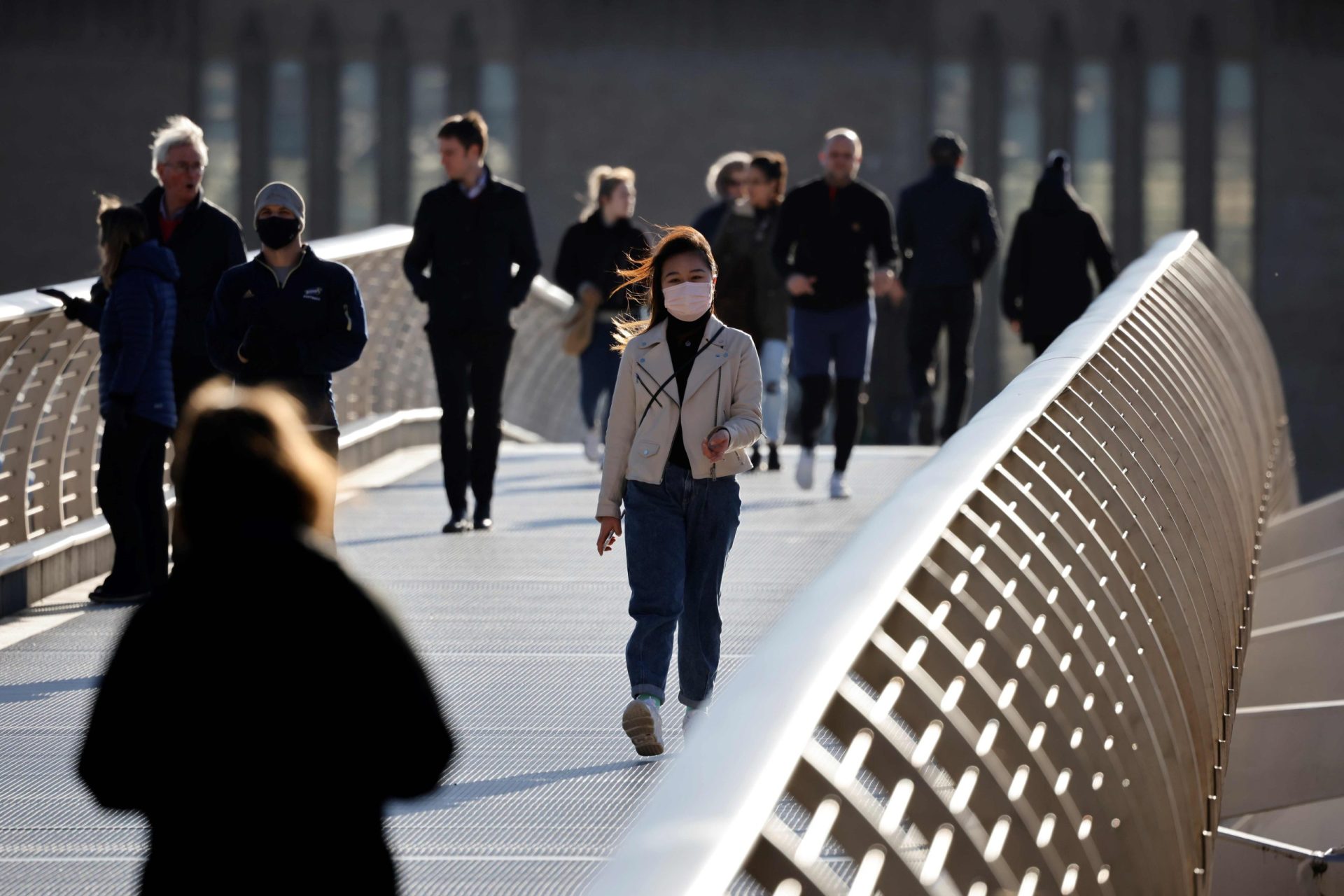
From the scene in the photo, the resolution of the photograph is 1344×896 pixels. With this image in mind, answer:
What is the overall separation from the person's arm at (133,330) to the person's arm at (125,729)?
493 centimetres

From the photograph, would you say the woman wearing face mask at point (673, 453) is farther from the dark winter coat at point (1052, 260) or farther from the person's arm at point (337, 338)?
the dark winter coat at point (1052, 260)

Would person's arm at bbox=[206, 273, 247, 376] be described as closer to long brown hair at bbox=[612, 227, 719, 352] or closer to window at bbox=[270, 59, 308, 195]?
long brown hair at bbox=[612, 227, 719, 352]

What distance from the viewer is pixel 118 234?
7.37 metres

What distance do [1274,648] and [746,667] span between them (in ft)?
31.9

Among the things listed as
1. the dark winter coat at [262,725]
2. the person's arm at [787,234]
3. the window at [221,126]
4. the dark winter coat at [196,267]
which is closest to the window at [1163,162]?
the window at [221,126]

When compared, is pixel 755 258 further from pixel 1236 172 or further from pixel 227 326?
pixel 1236 172

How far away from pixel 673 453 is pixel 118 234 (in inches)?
106

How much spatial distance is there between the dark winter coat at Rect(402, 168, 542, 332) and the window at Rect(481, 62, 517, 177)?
23.8 m

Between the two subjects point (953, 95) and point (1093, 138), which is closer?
point (953, 95)

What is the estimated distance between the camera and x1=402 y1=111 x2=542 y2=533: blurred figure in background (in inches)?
365

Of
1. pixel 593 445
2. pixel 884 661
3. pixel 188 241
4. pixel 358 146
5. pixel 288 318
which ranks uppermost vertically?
pixel 188 241

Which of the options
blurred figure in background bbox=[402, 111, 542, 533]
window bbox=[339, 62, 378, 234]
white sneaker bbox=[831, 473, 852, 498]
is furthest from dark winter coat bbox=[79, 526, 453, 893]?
window bbox=[339, 62, 378, 234]

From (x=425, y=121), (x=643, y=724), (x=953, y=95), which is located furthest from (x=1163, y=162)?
(x=643, y=724)

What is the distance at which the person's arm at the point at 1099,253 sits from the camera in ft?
40.1
